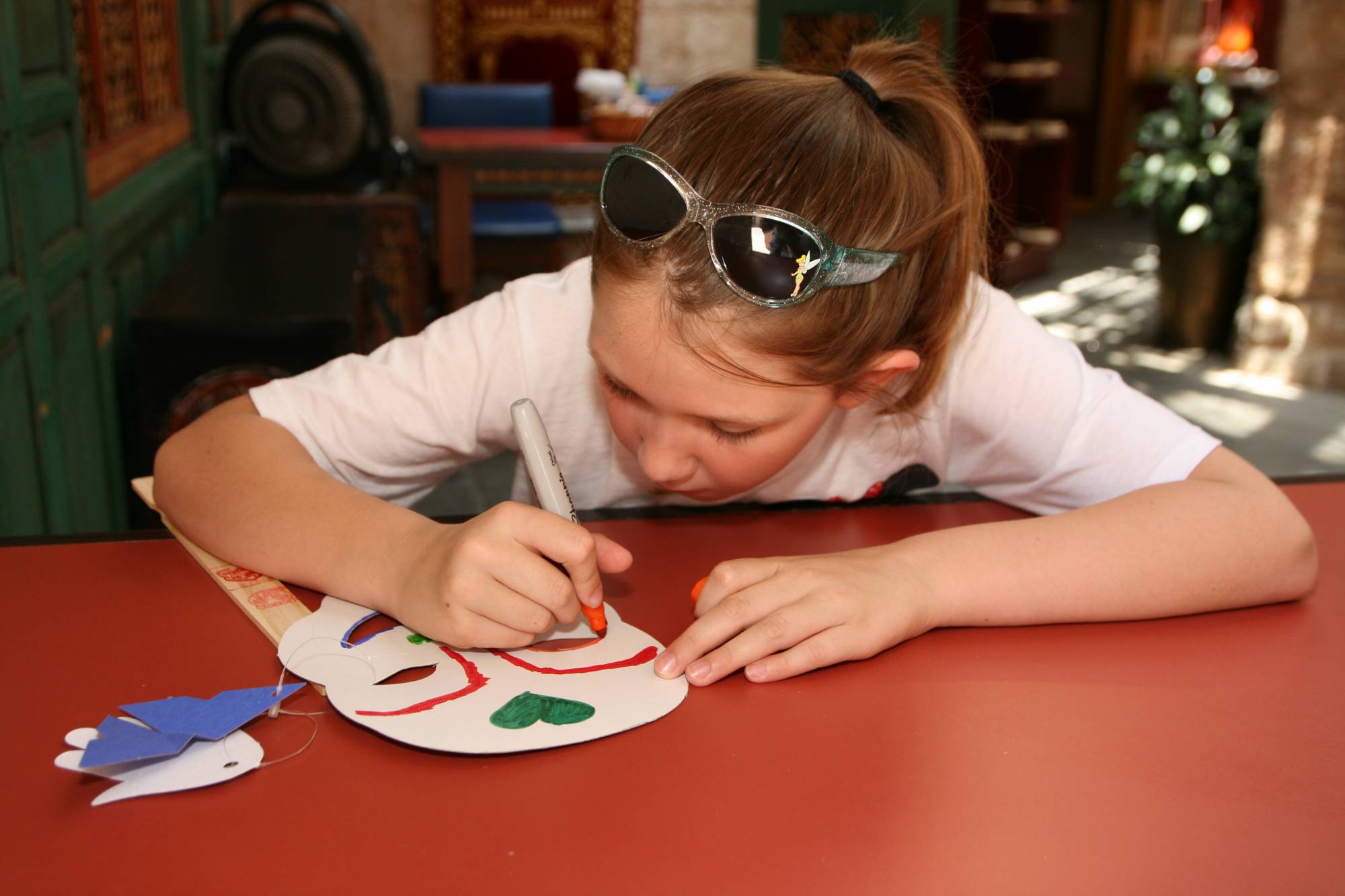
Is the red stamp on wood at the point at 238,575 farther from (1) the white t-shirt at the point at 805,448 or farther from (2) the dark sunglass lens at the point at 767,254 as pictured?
(2) the dark sunglass lens at the point at 767,254

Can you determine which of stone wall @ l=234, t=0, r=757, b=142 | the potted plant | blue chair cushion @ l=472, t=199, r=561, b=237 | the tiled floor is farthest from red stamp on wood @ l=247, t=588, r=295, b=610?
stone wall @ l=234, t=0, r=757, b=142

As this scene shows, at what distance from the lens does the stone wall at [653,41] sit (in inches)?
205

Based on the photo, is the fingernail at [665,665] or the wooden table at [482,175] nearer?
the fingernail at [665,665]

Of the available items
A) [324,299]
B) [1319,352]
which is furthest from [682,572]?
[1319,352]

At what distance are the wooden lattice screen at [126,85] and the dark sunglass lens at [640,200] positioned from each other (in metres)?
1.49

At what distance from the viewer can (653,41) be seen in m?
5.52

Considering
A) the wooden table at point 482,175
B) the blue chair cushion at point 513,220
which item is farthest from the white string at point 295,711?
the blue chair cushion at point 513,220

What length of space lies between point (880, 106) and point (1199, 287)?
12.6 feet

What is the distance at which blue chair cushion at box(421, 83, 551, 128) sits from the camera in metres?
4.71

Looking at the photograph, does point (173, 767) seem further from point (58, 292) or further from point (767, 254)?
point (58, 292)

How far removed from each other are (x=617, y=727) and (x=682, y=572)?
8.9 inches

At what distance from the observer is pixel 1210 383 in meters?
4.04

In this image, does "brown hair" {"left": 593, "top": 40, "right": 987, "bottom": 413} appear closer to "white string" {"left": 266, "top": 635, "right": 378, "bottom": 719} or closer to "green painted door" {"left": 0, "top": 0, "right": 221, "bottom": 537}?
"white string" {"left": 266, "top": 635, "right": 378, "bottom": 719}

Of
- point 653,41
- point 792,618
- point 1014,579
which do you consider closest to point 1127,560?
point 1014,579
